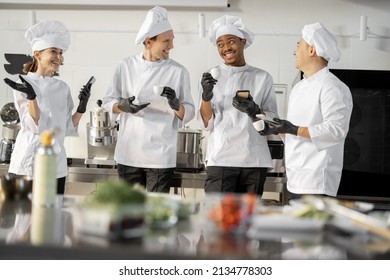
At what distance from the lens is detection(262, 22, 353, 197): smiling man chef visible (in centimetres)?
288

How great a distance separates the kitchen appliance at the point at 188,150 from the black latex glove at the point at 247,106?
114 centimetres

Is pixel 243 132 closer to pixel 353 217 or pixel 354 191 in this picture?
pixel 354 191

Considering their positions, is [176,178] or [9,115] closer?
[176,178]

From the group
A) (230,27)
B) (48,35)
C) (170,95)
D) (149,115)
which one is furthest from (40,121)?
(230,27)

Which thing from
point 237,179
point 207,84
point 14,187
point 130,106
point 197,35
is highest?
point 197,35

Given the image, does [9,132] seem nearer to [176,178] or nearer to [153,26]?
[176,178]

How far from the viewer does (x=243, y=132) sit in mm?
3383

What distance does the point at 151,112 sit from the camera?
348cm

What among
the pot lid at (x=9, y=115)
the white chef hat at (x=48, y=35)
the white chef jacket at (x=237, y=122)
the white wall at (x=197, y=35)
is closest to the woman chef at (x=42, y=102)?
the white chef hat at (x=48, y=35)

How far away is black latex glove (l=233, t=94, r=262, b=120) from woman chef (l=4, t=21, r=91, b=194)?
0.98m

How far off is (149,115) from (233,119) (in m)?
0.47

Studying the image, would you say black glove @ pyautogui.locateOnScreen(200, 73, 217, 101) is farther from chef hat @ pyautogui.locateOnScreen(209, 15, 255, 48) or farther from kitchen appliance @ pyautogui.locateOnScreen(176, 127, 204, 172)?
kitchen appliance @ pyautogui.locateOnScreen(176, 127, 204, 172)

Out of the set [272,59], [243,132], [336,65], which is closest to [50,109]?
[243,132]

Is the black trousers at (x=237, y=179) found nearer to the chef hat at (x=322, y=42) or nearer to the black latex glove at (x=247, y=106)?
the black latex glove at (x=247, y=106)
